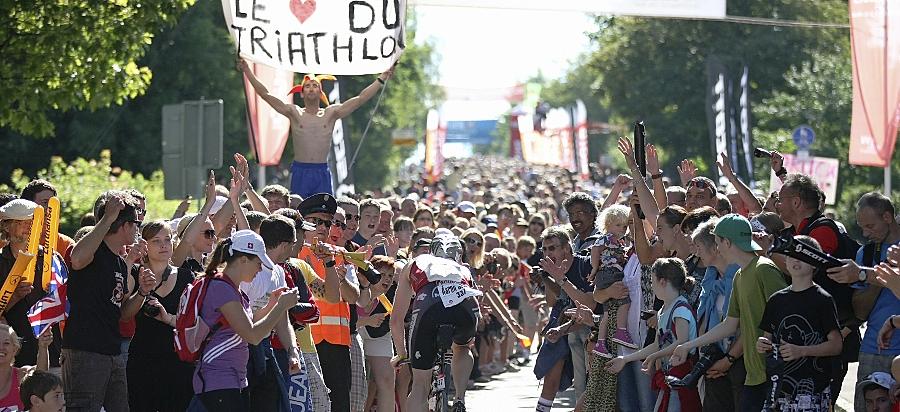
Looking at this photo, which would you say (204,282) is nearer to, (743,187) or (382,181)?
(743,187)

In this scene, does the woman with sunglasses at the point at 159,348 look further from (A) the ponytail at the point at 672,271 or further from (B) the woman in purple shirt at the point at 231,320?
(A) the ponytail at the point at 672,271

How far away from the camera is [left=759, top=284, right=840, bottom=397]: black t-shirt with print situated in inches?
340

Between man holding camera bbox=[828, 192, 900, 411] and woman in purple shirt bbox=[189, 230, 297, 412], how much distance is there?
11.3ft

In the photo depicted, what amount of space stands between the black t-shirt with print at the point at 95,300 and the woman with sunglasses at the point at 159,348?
0.22 metres

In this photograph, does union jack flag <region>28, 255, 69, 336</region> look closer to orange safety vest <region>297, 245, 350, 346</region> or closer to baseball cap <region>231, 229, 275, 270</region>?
baseball cap <region>231, 229, 275, 270</region>

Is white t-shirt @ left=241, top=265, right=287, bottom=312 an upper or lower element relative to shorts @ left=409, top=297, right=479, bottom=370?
upper

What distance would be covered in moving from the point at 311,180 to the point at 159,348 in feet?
12.2

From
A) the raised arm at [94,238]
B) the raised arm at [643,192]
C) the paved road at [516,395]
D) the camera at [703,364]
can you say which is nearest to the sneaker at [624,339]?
the raised arm at [643,192]

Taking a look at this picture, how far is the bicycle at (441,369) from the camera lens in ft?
36.8

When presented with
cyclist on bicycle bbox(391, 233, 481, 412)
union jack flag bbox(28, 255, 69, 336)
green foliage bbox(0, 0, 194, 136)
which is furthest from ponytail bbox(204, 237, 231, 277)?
green foliage bbox(0, 0, 194, 136)

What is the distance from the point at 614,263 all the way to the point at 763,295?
95.4 inches

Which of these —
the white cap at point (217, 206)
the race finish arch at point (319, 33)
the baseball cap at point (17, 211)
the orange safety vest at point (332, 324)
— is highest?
the race finish arch at point (319, 33)

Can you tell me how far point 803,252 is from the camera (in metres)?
8.43

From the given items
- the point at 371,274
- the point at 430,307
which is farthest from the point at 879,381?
the point at 371,274
